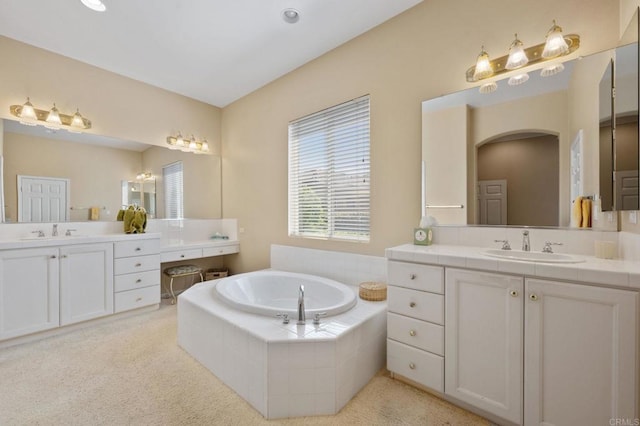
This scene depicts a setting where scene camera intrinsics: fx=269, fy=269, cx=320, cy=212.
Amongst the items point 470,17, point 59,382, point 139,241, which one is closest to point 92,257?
point 139,241

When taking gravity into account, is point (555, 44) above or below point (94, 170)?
above

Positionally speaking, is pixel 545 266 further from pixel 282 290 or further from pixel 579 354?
pixel 282 290

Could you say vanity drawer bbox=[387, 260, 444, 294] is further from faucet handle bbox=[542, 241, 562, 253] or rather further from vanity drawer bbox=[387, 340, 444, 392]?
faucet handle bbox=[542, 241, 562, 253]

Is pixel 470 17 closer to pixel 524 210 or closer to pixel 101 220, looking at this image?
pixel 524 210

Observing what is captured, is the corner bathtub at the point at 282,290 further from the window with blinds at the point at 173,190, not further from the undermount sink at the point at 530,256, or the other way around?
the window with blinds at the point at 173,190

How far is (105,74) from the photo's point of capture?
3.29 metres

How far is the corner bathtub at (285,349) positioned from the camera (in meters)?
1.59

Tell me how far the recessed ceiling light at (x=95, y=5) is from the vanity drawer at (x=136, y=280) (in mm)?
2576

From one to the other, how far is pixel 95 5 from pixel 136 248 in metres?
2.35

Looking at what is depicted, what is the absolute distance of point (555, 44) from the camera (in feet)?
5.49

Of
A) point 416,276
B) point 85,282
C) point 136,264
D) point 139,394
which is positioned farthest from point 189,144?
point 416,276

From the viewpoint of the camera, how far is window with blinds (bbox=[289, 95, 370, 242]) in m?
2.78

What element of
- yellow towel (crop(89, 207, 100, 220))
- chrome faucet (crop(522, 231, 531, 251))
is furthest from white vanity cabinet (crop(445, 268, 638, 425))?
yellow towel (crop(89, 207, 100, 220))

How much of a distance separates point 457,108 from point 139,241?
11.8 feet
